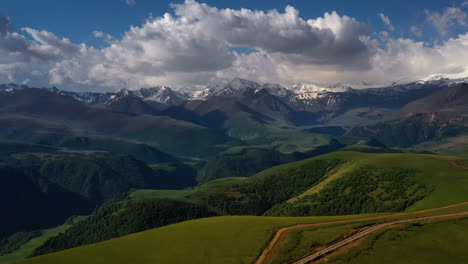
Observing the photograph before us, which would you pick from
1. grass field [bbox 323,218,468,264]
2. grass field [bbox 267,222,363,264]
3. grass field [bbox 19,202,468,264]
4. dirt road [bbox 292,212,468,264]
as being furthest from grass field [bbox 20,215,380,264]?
grass field [bbox 323,218,468,264]

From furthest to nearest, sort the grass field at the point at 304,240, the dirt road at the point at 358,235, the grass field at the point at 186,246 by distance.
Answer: the grass field at the point at 186,246 < the grass field at the point at 304,240 < the dirt road at the point at 358,235

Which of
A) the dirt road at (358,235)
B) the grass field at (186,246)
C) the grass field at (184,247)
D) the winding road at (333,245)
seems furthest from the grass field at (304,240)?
the grass field at (184,247)

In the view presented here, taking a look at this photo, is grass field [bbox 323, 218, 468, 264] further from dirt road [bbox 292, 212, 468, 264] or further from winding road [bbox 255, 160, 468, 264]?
winding road [bbox 255, 160, 468, 264]

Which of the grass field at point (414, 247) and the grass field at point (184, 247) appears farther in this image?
the grass field at point (184, 247)

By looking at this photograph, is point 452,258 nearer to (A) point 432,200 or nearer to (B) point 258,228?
(B) point 258,228

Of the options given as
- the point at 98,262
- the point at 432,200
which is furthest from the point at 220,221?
the point at 432,200

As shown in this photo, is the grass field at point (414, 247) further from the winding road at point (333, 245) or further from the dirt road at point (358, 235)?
the winding road at point (333, 245)

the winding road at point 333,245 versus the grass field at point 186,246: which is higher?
the winding road at point 333,245

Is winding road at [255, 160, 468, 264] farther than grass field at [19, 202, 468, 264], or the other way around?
grass field at [19, 202, 468, 264]

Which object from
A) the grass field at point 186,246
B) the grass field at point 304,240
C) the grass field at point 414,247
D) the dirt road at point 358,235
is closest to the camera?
the grass field at point 414,247
